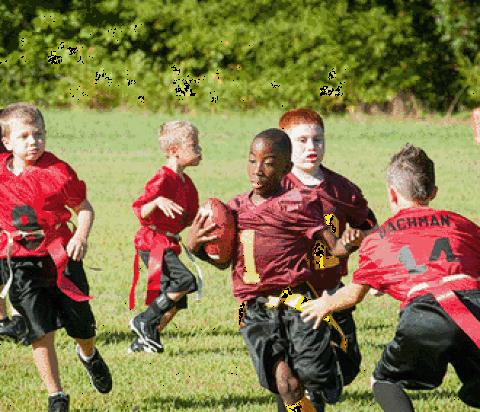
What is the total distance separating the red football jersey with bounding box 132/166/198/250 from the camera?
7.67m

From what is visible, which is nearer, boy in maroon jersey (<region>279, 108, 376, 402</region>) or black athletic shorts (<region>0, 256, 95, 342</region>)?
boy in maroon jersey (<region>279, 108, 376, 402</region>)

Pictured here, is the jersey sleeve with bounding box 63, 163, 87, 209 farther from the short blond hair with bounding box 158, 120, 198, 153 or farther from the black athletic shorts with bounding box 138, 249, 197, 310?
the black athletic shorts with bounding box 138, 249, 197, 310

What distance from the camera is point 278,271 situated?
17.5 feet

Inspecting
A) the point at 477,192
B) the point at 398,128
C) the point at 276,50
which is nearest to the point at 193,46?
the point at 276,50

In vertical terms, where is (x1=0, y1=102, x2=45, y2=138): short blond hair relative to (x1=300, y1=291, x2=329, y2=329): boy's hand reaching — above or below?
above

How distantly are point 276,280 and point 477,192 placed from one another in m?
11.7

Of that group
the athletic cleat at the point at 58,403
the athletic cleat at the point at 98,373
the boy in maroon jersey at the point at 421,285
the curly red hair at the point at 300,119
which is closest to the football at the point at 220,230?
the boy in maroon jersey at the point at 421,285

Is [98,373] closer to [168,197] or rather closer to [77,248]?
[77,248]

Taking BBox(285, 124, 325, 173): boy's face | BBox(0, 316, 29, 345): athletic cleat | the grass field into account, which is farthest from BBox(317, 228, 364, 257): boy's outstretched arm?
Result: BBox(0, 316, 29, 345): athletic cleat

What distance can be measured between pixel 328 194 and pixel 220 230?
0.90 metres

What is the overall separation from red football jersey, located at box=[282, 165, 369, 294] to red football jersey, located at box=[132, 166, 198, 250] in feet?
6.03

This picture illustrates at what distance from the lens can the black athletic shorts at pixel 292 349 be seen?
5.23 m

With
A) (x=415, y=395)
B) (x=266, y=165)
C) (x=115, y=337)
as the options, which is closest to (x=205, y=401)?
(x=415, y=395)

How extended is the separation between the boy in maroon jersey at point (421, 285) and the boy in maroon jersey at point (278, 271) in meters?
0.30
